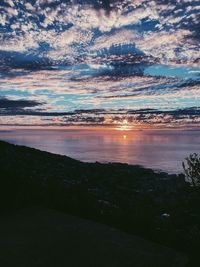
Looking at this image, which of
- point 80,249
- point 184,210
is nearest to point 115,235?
point 80,249

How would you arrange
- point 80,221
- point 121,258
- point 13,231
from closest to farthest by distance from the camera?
point 121,258, point 13,231, point 80,221

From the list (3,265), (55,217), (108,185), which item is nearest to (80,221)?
(55,217)

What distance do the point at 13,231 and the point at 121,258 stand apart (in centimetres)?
303

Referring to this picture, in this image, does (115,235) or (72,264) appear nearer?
(72,264)

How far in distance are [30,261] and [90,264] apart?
1246mm

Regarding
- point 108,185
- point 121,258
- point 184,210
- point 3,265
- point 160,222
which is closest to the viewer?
point 3,265

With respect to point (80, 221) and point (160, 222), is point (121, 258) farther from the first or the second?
point (160, 222)

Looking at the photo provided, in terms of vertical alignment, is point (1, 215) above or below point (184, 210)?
above

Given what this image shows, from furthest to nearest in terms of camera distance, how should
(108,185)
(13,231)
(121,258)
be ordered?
1. (108,185)
2. (13,231)
3. (121,258)

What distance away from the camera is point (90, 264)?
25.4ft

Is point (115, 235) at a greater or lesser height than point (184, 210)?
greater

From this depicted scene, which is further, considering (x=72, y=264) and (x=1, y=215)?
(x=1, y=215)

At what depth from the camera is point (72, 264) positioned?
25.3 feet

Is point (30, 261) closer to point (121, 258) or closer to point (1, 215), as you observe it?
point (121, 258)
